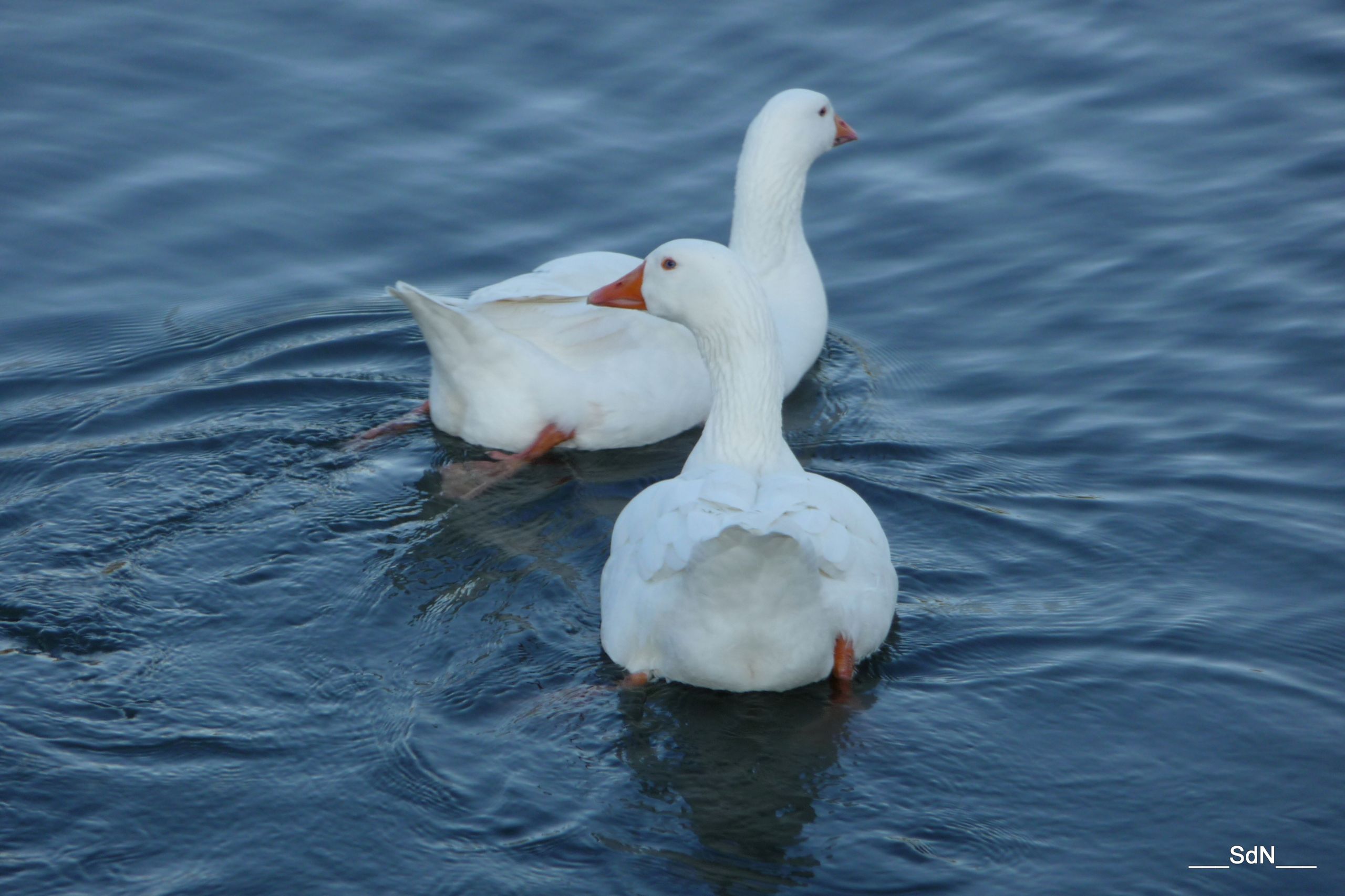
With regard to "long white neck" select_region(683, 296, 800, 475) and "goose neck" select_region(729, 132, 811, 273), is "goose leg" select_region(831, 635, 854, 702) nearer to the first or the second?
"long white neck" select_region(683, 296, 800, 475)

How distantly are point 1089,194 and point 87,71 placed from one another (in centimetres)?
760

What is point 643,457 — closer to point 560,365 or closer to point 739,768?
point 560,365

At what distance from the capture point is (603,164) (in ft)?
33.9

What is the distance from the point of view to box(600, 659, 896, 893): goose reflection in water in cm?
453

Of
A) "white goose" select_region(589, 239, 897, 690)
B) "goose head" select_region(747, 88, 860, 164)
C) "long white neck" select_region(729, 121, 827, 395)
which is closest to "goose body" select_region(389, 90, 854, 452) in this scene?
"long white neck" select_region(729, 121, 827, 395)

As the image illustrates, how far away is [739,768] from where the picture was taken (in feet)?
16.4

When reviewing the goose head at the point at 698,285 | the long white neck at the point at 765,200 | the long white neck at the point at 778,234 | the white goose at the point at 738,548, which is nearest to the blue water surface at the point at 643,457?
the white goose at the point at 738,548

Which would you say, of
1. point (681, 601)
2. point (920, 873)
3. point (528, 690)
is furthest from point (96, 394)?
point (920, 873)

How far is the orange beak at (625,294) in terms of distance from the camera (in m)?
6.39

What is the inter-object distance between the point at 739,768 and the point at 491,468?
2573mm

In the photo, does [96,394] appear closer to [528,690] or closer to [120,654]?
[120,654]

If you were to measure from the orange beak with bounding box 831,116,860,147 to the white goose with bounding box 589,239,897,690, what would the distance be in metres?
2.83

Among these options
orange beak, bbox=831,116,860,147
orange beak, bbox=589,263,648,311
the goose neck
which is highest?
orange beak, bbox=831,116,860,147

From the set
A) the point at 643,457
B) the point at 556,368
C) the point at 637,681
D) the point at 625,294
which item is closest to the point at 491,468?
the point at 556,368
